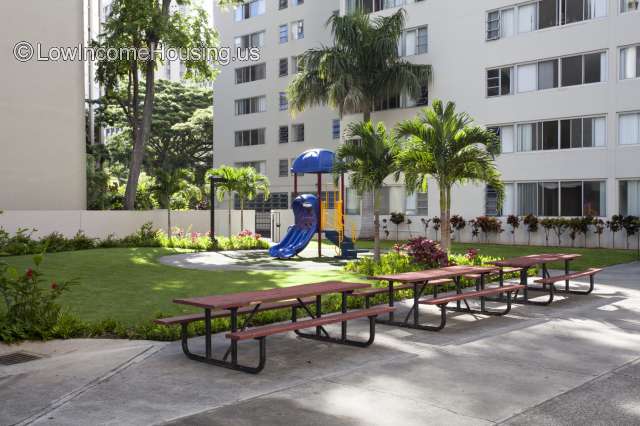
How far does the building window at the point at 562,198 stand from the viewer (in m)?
28.2

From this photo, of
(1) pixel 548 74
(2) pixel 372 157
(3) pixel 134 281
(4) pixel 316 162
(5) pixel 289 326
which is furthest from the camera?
(1) pixel 548 74

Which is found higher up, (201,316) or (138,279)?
(201,316)

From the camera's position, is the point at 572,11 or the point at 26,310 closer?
the point at 26,310

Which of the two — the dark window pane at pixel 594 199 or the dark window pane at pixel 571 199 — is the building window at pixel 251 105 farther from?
the dark window pane at pixel 594 199

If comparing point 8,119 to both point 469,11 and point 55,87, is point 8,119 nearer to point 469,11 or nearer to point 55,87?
point 55,87

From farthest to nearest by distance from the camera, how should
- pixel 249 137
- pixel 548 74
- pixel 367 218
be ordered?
1. pixel 249 137
2. pixel 367 218
3. pixel 548 74

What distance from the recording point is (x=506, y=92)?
103 feet

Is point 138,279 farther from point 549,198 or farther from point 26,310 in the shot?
point 549,198

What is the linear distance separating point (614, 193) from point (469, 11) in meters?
11.6

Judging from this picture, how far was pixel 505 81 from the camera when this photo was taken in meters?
31.4

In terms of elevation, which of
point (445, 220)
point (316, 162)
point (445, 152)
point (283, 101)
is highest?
point (283, 101)

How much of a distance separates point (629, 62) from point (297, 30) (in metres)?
25.1

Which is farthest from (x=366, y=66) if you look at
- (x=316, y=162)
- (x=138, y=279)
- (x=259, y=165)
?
(x=138, y=279)

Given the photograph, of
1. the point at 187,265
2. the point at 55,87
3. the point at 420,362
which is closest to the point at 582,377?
the point at 420,362
